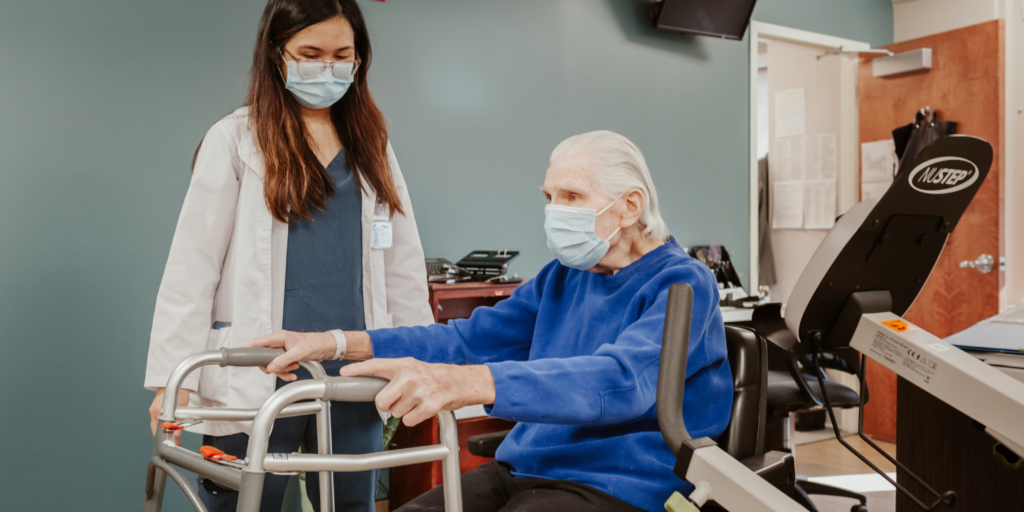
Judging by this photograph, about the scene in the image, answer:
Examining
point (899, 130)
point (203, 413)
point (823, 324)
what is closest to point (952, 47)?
point (899, 130)

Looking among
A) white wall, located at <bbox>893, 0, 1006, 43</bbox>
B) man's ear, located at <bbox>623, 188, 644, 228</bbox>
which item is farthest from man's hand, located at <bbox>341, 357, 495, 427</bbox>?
white wall, located at <bbox>893, 0, 1006, 43</bbox>

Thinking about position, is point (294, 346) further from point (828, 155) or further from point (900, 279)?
point (828, 155)

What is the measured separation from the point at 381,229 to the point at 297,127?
0.29m

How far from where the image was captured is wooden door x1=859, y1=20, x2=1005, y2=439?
3.46 metres

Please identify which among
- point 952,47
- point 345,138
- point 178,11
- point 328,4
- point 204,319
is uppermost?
point 952,47

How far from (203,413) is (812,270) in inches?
43.3

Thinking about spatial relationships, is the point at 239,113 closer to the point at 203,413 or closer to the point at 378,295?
the point at 378,295

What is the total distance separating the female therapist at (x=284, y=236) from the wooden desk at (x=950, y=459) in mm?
1284

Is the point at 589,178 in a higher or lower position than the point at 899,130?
lower

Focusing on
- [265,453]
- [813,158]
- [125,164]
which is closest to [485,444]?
[265,453]

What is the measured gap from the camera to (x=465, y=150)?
2.85 metres

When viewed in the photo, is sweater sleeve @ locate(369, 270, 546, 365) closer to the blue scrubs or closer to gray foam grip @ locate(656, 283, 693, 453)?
the blue scrubs

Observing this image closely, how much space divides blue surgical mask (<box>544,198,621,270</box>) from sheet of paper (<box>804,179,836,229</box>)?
10.7 ft

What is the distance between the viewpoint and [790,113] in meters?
4.45
